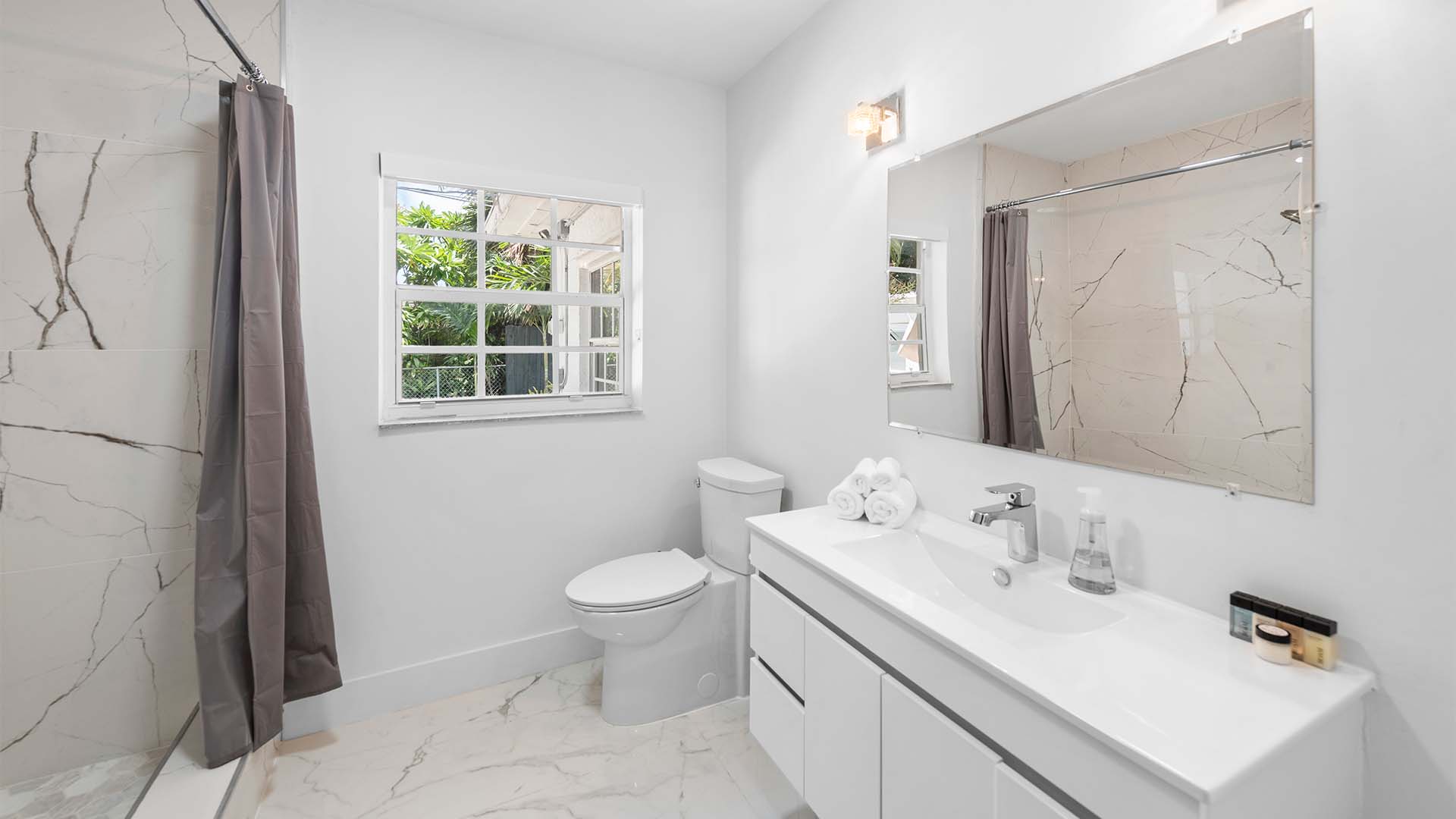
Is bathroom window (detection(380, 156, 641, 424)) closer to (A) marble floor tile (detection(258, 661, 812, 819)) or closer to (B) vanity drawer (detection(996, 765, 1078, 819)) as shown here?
(A) marble floor tile (detection(258, 661, 812, 819))

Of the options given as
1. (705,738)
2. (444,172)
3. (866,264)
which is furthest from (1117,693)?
(444,172)

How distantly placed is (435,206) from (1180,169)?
89.8 inches

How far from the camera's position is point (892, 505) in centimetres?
163

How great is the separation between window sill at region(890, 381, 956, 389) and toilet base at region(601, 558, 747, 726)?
965mm

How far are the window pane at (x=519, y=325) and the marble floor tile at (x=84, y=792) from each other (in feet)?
5.13

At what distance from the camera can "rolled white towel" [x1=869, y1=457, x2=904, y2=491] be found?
1686 mm

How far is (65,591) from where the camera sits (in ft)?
4.90

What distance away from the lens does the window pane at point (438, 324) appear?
2256 mm

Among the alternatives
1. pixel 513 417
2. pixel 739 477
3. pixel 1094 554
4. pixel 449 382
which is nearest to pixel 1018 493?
pixel 1094 554

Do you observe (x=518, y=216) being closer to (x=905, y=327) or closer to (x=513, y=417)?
(x=513, y=417)

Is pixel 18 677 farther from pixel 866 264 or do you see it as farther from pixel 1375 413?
pixel 1375 413

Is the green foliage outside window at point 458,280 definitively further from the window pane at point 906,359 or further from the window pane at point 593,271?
the window pane at point 906,359

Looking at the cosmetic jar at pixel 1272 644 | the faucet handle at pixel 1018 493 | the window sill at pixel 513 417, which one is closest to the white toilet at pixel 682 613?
the window sill at pixel 513 417

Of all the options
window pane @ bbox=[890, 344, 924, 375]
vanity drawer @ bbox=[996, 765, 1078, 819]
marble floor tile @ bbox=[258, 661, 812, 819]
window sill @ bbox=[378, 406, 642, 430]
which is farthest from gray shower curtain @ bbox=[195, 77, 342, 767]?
vanity drawer @ bbox=[996, 765, 1078, 819]
